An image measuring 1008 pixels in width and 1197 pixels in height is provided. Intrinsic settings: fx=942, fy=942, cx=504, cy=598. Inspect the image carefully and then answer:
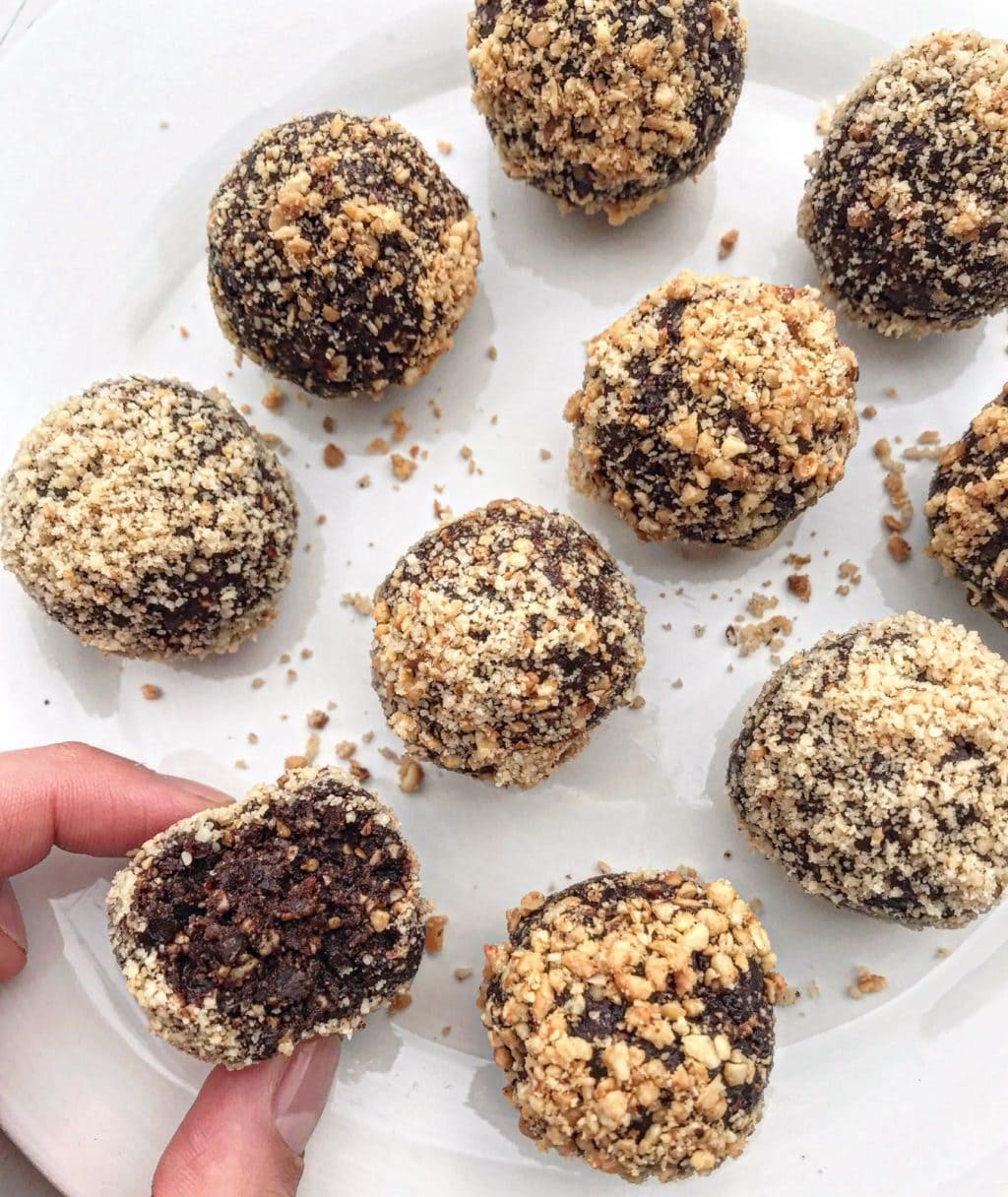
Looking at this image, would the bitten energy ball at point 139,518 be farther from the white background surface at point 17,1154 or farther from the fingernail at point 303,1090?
the white background surface at point 17,1154

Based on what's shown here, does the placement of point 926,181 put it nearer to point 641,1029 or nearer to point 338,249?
point 338,249

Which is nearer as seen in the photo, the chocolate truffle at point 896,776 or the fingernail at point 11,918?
the chocolate truffle at point 896,776

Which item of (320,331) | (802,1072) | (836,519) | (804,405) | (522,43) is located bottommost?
(802,1072)

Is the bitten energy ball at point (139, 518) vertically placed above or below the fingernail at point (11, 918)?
above

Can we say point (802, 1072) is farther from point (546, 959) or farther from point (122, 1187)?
point (122, 1187)

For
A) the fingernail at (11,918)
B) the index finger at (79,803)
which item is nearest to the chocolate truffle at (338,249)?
the index finger at (79,803)

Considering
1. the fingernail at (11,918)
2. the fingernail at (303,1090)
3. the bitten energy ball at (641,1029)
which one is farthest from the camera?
the fingernail at (11,918)

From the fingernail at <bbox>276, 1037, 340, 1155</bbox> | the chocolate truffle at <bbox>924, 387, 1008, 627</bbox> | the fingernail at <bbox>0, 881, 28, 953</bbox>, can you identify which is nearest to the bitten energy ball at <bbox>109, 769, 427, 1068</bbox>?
the fingernail at <bbox>276, 1037, 340, 1155</bbox>

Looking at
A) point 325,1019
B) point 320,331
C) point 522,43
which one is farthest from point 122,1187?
point 522,43
